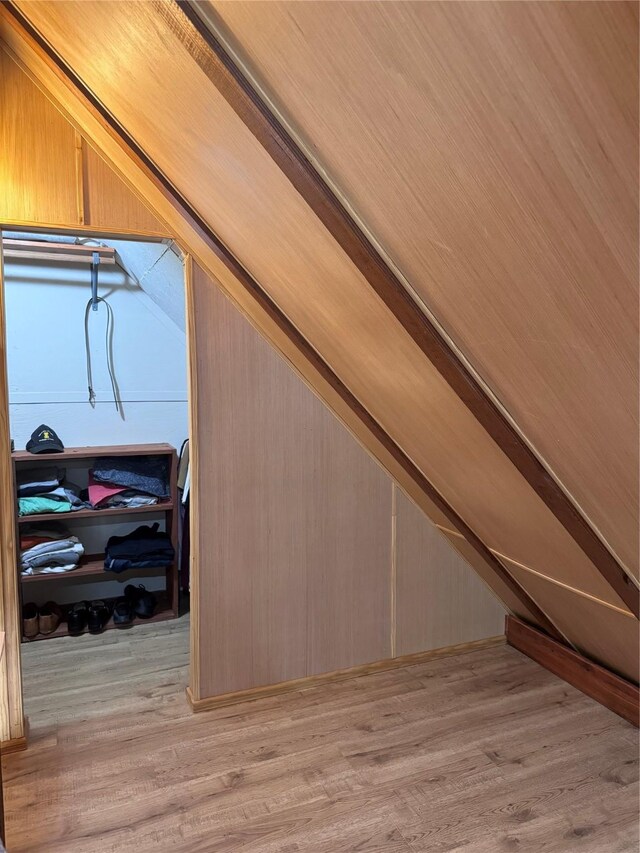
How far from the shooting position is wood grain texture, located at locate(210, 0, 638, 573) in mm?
786

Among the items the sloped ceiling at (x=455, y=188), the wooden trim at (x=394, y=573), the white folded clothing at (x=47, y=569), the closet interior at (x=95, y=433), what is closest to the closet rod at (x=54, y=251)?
the closet interior at (x=95, y=433)

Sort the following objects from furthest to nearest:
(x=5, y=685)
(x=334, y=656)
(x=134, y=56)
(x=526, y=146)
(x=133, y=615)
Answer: (x=133, y=615) → (x=334, y=656) → (x=5, y=685) → (x=134, y=56) → (x=526, y=146)

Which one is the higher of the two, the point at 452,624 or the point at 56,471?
the point at 56,471

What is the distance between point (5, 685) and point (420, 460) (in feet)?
5.81

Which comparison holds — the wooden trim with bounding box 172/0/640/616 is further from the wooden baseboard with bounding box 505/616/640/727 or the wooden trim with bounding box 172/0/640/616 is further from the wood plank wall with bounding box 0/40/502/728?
the wood plank wall with bounding box 0/40/502/728

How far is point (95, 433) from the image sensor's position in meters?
3.40

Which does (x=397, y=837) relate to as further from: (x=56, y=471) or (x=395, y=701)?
(x=56, y=471)

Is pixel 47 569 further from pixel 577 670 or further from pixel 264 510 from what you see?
pixel 577 670

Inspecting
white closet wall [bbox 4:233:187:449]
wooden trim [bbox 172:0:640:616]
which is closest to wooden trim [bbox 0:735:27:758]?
white closet wall [bbox 4:233:187:449]

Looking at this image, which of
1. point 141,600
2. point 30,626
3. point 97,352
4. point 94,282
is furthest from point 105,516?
point 94,282

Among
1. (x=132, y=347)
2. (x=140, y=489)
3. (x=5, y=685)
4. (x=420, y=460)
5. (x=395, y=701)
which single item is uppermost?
(x=132, y=347)

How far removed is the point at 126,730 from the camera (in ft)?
7.18

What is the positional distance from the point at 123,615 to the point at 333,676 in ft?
4.33

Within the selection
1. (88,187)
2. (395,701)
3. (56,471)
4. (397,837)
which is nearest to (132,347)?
(56,471)
